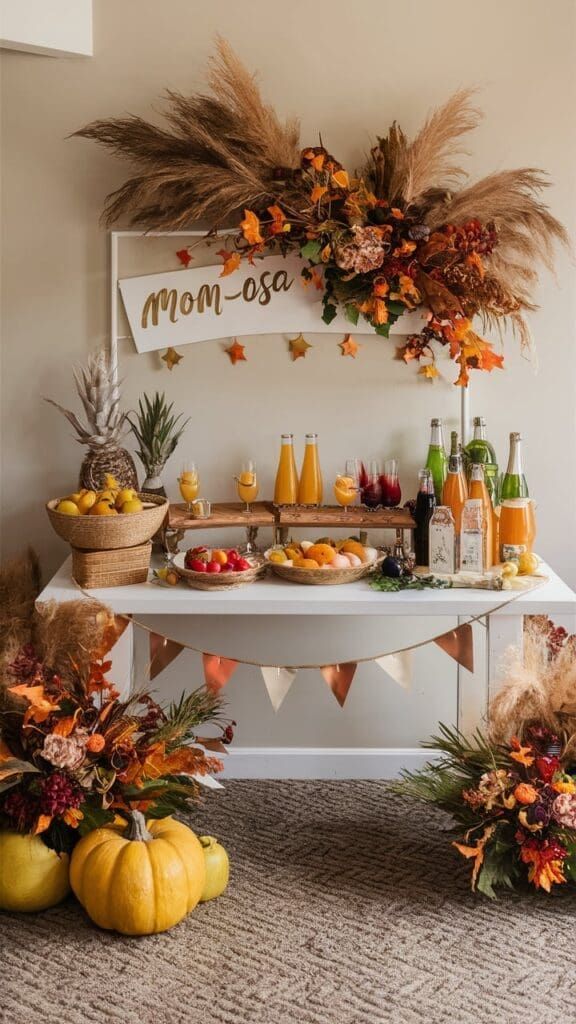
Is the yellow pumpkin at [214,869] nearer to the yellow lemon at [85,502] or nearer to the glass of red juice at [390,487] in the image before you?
the yellow lemon at [85,502]

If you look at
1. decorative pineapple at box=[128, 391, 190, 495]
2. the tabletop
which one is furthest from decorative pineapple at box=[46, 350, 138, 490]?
the tabletop

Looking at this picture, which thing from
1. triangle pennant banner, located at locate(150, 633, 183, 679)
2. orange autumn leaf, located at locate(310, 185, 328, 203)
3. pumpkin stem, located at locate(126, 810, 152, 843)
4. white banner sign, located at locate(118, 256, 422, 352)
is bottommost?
pumpkin stem, located at locate(126, 810, 152, 843)

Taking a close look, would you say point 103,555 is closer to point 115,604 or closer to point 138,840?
point 115,604

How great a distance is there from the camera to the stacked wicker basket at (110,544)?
2.81 m

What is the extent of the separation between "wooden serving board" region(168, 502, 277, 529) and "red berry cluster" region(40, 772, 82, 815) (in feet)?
2.72

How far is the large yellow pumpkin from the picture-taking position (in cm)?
235

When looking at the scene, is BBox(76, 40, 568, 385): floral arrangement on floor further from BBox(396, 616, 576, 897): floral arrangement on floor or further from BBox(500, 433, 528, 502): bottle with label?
BBox(396, 616, 576, 897): floral arrangement on floor

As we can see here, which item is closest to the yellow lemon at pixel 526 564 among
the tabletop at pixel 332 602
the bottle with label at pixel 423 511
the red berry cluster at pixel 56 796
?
the tabletop at pixel 332 602

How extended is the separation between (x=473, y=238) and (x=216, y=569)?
3.81ft

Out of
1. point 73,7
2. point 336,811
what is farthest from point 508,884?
point 73,7

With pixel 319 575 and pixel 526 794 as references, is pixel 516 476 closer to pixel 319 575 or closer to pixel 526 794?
pixel 319 575

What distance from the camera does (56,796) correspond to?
245 centimetres

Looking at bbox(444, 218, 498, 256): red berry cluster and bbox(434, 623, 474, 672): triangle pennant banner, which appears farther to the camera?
bbox(444, 218, 498, 256): red berry cluster

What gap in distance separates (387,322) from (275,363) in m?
0.37
